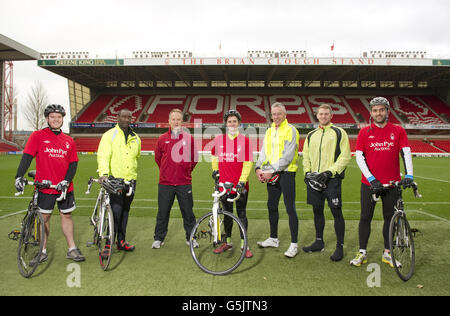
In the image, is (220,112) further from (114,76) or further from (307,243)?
(307,243)

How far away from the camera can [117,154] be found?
4312 mm

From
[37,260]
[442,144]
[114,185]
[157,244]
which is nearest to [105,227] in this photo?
[114,185]

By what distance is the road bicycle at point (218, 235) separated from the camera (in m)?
3.68

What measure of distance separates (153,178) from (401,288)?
443 inches

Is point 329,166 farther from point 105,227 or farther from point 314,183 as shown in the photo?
point 105,227

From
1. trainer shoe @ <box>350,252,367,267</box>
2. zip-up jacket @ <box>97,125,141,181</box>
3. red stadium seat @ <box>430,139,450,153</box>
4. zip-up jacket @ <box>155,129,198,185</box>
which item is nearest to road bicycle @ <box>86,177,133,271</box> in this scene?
zip-up jacket @ <box>97,125,141,181</box>

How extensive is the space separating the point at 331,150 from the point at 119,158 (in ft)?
9.97

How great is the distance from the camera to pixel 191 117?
38.3 meters

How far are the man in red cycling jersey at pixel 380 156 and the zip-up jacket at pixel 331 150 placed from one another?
0.88 feet

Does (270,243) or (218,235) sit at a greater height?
(218,235)

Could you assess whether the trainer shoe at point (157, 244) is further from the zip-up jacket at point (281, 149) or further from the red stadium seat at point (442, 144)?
the red stadium seat at point (442, 144)

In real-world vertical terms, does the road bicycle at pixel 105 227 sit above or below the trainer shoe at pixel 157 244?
above

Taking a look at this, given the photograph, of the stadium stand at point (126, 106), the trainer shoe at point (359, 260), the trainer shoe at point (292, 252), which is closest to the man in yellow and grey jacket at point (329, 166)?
the trainer shoe at point (359, 260)

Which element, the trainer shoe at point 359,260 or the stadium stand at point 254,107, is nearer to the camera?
the trainer shoe at point 359,260
